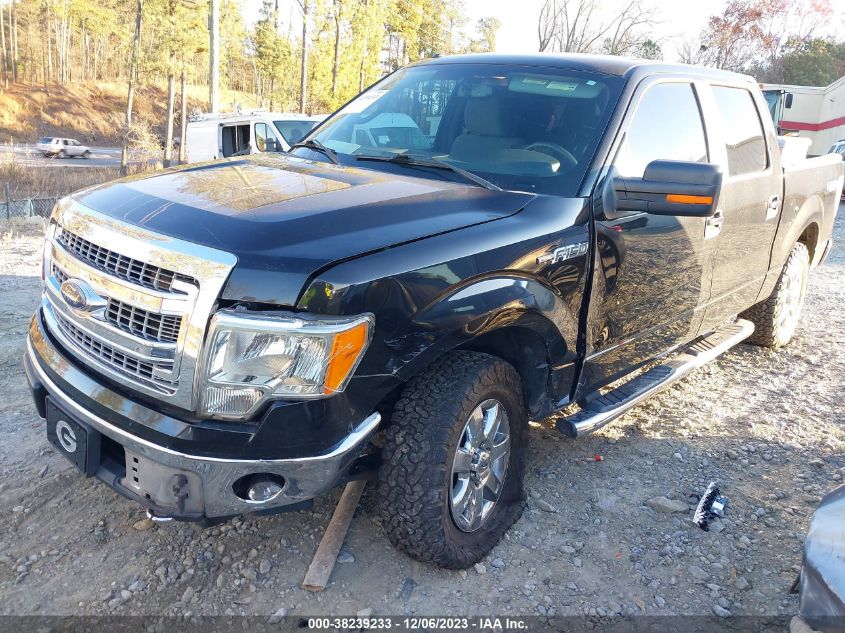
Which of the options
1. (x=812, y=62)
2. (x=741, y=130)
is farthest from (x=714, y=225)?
(x=812, y=62)

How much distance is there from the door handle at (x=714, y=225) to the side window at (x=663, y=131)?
0.32 metres

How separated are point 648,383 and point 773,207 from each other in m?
1.71

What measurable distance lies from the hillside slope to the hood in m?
51.7

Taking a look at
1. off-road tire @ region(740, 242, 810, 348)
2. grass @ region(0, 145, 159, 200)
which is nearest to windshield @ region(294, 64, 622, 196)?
off-road tire @ region(740, 242, 810, 348)

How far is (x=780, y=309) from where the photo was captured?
548 cm

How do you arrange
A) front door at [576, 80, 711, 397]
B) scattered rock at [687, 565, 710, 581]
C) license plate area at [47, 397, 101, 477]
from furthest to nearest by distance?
front door at [576, 80, 711, 397] → scattered rock at [687, 565, 710, 581] → license plate area at [47, 397, 101, 477]

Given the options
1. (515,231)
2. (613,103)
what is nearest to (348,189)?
(515,231)

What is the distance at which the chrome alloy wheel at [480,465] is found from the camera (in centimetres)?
273

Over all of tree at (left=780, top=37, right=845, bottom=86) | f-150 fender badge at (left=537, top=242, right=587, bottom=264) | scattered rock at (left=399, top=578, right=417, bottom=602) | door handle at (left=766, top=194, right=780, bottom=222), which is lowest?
scattered rock at (left=399, top=578, right=417, bottom=602)

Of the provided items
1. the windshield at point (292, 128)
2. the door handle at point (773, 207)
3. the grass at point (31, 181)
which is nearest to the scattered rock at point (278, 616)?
the door handle at point (773, 207)

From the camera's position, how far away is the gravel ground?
2650 millimetres

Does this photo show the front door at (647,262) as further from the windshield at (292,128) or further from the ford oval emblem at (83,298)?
the windshield at (292,128)

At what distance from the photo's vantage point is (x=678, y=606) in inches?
108

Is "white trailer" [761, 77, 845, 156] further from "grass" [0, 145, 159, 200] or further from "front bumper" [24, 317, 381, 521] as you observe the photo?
"front bumper" [24, 317, 381, 521]
